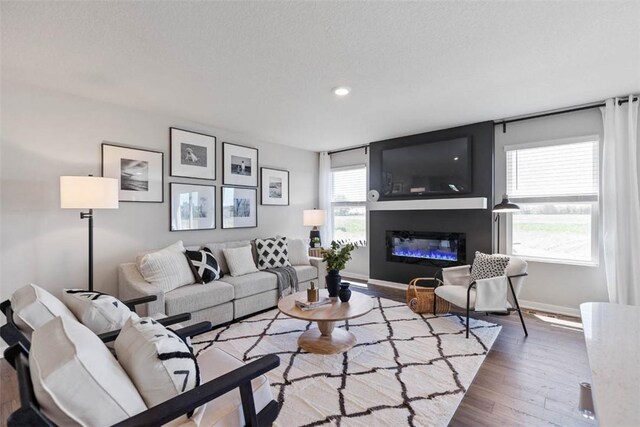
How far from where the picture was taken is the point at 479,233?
415 cm

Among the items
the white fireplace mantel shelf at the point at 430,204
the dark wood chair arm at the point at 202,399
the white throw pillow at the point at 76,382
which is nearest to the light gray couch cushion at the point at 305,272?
the white fireplace mantel shelf at the point at 430,204

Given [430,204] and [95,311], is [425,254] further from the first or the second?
[95,311]

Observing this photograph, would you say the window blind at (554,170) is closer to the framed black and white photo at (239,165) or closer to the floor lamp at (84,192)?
the framed black and white photo at (239,165)

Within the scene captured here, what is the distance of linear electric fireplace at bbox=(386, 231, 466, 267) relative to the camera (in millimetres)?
4344

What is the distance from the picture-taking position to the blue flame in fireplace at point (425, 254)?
174 inches

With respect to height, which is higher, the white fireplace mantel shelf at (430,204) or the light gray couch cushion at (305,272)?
the white fireplace mantel shelf at (430,204)

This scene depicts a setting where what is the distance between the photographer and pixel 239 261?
3.82m

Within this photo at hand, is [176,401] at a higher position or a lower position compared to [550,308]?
higher

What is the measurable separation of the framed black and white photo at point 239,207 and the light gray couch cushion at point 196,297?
4.20 ft

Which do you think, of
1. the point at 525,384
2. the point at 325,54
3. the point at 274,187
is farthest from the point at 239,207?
the point at 525,384

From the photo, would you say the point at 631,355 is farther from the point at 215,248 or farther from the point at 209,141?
the point at 209,141

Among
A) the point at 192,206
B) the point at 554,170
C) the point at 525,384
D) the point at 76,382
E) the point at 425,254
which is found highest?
the point at 554,170

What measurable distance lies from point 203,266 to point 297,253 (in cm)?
147

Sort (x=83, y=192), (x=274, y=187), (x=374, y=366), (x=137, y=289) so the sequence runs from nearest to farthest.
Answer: (x=374, y=366) → (x=83, y=192) → (x=137, y=289) → (x=274, y=187)
